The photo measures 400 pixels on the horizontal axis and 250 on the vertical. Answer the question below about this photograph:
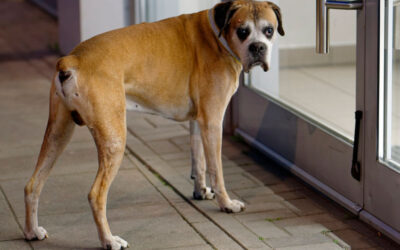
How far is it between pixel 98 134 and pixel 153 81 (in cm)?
52

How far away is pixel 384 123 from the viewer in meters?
4.01

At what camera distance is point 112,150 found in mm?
3777

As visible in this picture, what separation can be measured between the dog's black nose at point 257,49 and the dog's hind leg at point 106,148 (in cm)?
77

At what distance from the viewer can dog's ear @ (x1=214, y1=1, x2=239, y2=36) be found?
4074mm

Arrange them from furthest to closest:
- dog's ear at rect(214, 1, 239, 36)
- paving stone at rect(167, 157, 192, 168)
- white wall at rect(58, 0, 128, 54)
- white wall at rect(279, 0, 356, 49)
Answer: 1. white wall at rect(58, 0, 128, 54)
2. paving stone at rect(167, 157, 192, 168)
3. white wall at rect(279, 0, 356, 49)
4. dog's ear at rect(214, 1, 239, 36)

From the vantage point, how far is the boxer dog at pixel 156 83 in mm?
3727

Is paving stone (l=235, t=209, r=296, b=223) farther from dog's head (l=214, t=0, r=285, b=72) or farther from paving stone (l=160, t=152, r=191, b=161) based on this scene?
paving stone (l=160, t=152, r=191, b=161)

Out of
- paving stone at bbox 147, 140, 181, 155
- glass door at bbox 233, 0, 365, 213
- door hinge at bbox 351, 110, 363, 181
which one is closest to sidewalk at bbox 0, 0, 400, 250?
paving stone at bbox 147, 140, 181, 155

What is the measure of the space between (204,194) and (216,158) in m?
0.36

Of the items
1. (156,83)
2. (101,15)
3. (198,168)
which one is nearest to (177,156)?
(198,168)

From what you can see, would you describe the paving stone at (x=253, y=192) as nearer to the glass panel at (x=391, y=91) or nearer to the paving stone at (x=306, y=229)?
the paving stone at (x=306, y=229)

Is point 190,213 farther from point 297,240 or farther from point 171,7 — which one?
point 171,7

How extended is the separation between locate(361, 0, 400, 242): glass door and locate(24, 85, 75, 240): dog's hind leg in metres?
1.69

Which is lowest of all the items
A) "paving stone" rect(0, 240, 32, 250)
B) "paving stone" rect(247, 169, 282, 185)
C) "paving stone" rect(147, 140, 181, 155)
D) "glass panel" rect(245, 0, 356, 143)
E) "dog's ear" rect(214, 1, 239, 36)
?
"paving stone" rect(247, 169, 282, 185)
